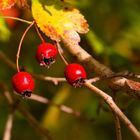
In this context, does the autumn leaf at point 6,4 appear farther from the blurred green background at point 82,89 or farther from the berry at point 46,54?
the blurred green background at point 82,89

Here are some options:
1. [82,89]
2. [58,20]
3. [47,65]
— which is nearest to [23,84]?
[47,65]

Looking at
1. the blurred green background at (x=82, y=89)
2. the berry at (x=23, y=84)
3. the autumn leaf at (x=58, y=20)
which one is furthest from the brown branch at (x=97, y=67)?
the blurred green background at (x=82, y=89)

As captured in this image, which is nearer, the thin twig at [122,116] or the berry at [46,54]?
the thin twig at [122,116]

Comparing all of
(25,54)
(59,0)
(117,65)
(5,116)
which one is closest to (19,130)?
(5,116)

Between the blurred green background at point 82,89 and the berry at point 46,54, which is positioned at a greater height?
the blurred green background at point 82,89

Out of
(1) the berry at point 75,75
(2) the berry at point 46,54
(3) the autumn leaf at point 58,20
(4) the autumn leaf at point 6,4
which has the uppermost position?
(4) the autumn leaf at point 6,4

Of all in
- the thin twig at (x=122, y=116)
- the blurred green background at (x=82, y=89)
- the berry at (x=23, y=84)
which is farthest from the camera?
the blurred green background at (x=82, y=89)

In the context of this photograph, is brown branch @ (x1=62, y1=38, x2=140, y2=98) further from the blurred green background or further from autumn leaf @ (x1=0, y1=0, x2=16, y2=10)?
the blurred green background

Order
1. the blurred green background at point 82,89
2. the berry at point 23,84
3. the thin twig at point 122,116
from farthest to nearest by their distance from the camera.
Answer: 1. the blurred green background at point 82,89
2. the berry at point 23,84
3. the thin twig at point 122,116

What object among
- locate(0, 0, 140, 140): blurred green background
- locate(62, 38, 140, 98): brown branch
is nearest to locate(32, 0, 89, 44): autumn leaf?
locate(62, 38, 140, 98): brown branch
